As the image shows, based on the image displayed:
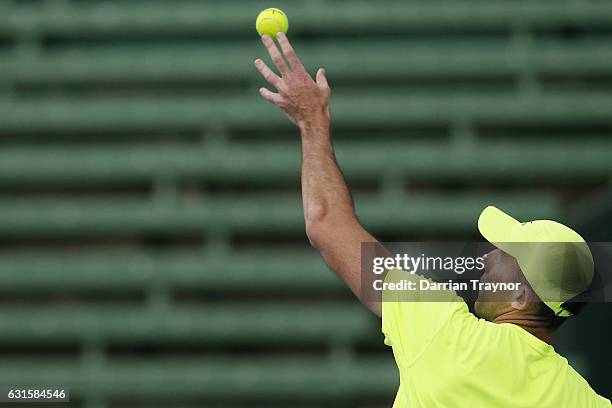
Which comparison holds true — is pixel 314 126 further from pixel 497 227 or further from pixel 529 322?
pixel 529 322

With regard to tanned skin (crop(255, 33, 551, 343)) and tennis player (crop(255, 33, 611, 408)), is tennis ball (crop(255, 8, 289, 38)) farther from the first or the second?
tennis player (crop(255, 33, 611, 408))

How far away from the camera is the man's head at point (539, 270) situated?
224 centimetres

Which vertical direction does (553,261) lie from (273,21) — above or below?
below

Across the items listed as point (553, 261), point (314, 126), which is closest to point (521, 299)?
point (553, 261)

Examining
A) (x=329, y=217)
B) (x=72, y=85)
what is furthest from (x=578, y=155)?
(x=329, y=217)

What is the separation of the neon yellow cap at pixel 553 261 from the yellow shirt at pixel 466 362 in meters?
0.12

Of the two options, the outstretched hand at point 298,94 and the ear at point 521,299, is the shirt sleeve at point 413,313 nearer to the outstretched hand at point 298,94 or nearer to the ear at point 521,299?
the ear at point 521,299

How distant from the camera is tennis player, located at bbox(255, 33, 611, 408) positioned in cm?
213

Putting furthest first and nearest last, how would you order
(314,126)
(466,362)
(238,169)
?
(238,169), (314,126), (466,362)

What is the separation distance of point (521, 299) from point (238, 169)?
4904mm

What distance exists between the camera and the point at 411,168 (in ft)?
22.7

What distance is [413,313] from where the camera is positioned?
86.7 inches

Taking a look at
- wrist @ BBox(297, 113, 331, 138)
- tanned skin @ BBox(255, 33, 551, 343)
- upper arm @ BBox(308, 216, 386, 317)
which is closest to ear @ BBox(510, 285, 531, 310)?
tanned skin @ BBox(255, 33, 551, 343)

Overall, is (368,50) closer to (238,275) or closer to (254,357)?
(238,275)
